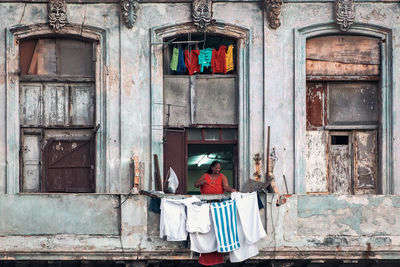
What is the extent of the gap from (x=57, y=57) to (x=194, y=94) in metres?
2.60

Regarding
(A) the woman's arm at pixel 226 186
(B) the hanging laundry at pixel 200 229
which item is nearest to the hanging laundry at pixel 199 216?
(B) the hanging laundry at pixel 200 229

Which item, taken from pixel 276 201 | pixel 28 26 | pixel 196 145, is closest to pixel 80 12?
pixel 28 26

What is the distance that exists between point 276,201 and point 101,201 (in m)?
3.05

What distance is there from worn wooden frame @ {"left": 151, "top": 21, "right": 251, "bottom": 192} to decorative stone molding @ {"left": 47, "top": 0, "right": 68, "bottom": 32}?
1.64 meters

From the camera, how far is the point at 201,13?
72.5 feet

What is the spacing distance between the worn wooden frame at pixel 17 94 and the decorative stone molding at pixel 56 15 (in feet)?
0.40

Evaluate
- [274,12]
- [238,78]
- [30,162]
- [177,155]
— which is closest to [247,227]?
[177,155]

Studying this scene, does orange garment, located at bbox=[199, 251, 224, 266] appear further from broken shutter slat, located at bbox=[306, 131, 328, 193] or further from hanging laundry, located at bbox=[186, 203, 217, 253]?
broken shutter slat, located at bbox=[306, 131, 328, 193]

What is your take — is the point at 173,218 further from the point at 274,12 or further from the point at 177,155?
the point at 274,12

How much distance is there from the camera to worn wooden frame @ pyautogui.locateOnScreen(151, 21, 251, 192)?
22.2 m

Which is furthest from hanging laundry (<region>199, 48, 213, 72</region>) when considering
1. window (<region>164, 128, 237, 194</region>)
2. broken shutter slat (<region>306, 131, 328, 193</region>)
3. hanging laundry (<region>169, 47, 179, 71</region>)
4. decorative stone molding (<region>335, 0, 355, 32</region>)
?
decorative stone molding (<region>335, 0, 355, 32</region>)

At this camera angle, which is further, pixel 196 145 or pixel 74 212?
pixel 196 145

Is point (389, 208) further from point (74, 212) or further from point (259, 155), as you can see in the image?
point (74, 212)

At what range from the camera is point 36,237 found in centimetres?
2112
